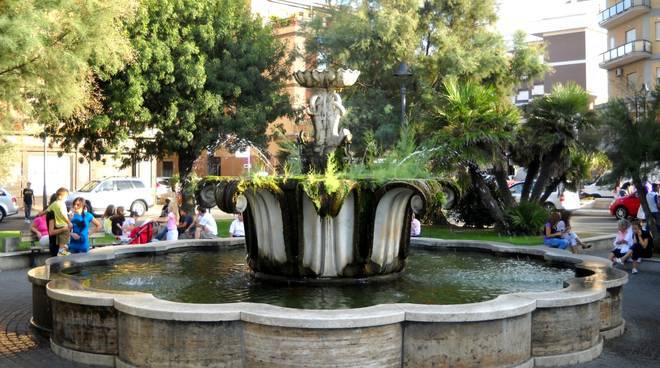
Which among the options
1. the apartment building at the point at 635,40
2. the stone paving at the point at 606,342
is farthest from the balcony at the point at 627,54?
the stone paving at the point at 606,342

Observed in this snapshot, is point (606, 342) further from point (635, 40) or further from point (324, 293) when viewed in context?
point (635, 40)

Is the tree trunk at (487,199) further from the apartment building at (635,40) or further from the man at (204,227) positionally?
the apartment building at (635,40)

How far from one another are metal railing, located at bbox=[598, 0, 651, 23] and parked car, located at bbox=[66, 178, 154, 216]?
30.4m

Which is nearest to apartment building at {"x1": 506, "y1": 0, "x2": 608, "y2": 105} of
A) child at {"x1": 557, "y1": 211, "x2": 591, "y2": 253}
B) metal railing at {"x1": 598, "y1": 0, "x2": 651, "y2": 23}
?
metal railing at {"x1": 598, "y1": 0, "x2": 651, "y2": 23}

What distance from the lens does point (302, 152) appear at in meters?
8.96

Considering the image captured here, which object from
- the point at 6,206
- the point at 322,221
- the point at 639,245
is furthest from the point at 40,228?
the point at 6,206

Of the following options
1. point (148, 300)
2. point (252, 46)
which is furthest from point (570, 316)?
point (252, 46)

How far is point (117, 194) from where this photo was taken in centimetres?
2984

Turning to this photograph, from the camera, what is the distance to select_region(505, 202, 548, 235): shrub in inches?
733

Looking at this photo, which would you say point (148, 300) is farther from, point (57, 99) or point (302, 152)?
point (57, 99)

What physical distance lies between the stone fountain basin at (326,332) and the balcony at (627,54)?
39.3 meters

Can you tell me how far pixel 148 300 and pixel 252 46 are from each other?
19.5 metres

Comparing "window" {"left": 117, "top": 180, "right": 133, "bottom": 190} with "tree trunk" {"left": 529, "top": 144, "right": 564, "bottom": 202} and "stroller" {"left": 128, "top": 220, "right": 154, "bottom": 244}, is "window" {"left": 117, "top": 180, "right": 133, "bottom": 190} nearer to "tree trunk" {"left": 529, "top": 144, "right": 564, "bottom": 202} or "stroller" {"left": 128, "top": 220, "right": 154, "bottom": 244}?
"stroller" {"left": 128, "top": 220, "right": 154, "bottom": 244}

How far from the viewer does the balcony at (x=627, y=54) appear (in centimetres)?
4147
